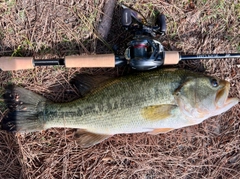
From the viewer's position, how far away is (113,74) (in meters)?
3.60

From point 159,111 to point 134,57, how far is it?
69 centimetres

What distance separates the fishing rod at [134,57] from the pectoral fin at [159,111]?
0.48m

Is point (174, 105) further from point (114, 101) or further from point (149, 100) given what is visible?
point (114, 101)

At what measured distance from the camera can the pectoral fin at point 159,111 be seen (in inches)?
124

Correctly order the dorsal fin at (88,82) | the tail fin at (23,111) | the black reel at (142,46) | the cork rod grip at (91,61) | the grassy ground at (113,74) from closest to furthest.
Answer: the black reel at (142,46)
the cork rod grip at (91,61)
the tail fin at (23,111)
the dorsal fin at (88,82)
the grassy ground at (113,74)

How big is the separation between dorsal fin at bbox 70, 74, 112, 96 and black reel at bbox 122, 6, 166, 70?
1.61ft

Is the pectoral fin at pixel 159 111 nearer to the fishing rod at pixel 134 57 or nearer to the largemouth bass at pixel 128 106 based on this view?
the largemouth bass at pixel 128 106

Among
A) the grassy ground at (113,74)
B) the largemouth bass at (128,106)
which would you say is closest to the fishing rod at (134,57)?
the largemouth bass at (128,106)

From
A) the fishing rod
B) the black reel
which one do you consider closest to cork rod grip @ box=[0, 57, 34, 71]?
the fishing rod

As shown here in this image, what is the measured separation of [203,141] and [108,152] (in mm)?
1307

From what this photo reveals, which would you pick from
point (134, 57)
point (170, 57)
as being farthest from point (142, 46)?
point (170, 57)

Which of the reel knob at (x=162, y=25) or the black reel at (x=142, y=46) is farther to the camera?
the reel knob at (x=162, y=25)

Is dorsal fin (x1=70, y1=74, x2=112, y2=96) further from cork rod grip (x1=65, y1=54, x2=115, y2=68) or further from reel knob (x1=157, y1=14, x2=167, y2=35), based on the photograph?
reel knob (x1=157, y1=14, x2=167, y2=35)

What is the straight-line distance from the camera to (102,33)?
3.60 meters
